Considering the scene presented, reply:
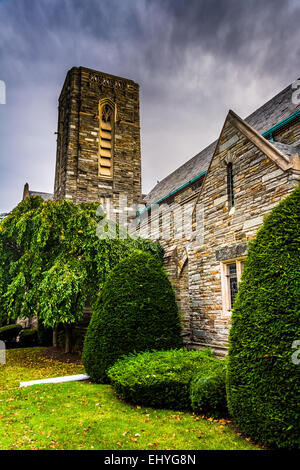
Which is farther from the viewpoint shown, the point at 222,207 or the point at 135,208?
the point at 135,208

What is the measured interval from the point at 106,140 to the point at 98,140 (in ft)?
2.46

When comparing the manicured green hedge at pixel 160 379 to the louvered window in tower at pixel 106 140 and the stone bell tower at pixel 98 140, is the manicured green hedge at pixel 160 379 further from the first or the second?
the louvered window in tower at pixel 106 140

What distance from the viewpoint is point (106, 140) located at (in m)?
23.6

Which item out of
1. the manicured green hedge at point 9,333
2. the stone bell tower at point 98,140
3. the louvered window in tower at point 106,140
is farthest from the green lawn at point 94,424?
the louvered window in tower at point 106,140

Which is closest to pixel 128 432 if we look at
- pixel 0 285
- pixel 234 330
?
pixel 234 330

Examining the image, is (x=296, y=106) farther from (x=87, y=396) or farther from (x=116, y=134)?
(x=116, y=134)

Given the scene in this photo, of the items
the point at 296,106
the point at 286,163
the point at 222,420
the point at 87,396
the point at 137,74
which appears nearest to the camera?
the point at 222,420

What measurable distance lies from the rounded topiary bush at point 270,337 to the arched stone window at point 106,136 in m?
19.3

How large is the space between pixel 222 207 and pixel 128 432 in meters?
6.55

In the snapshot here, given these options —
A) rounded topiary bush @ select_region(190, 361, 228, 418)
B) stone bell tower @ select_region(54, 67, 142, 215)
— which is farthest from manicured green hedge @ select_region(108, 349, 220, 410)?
stone bell tower @ select_region(54, 67, 142, 215)

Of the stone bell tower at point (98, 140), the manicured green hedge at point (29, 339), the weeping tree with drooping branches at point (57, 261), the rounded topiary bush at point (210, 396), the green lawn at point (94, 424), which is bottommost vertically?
the manicured green hedge at point (29, 339)

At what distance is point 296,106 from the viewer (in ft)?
38.5

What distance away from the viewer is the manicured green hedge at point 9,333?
58.7ft

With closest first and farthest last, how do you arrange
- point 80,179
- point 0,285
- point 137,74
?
point 0,285 < point 80,179 < point 137,74
